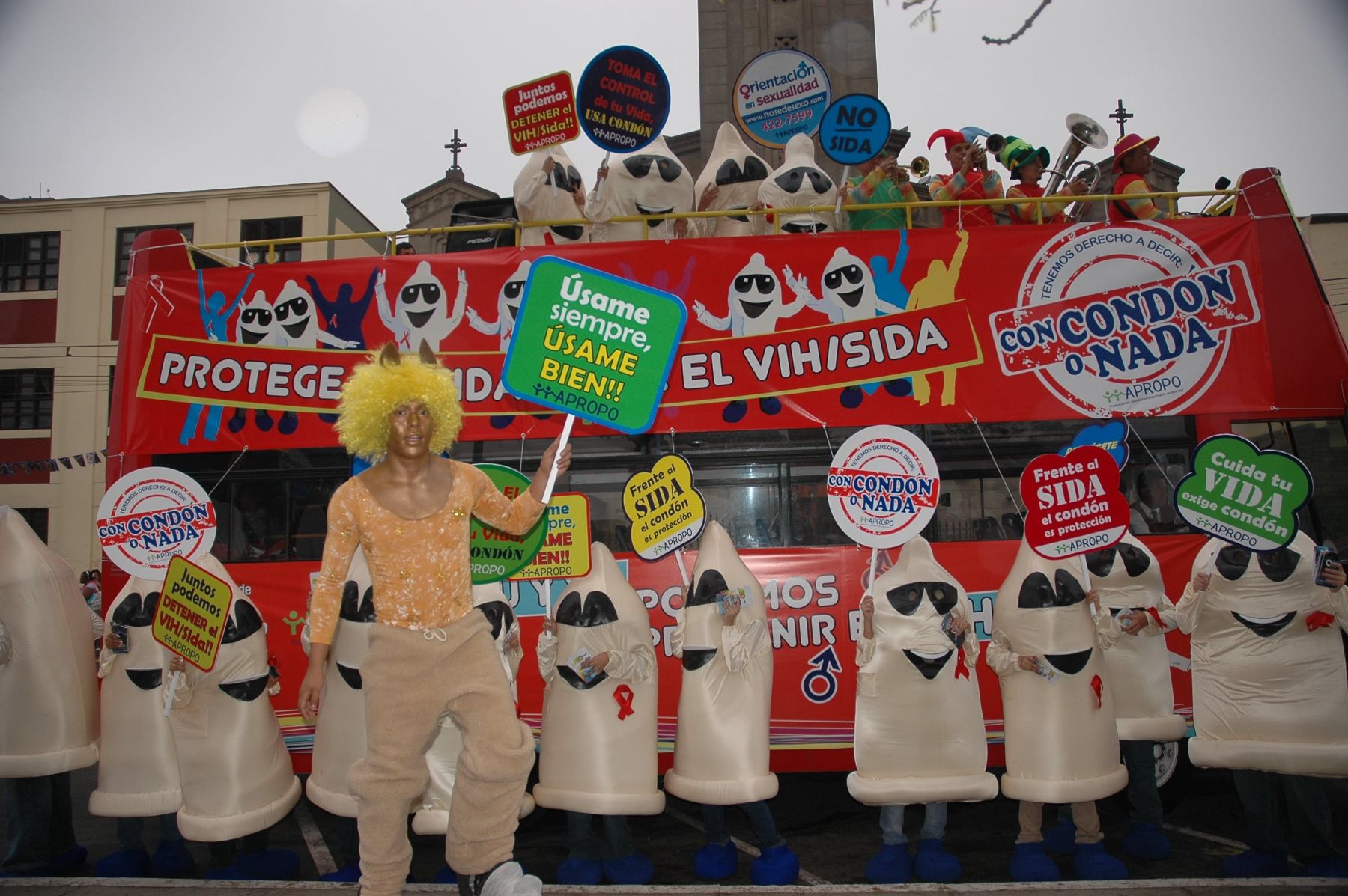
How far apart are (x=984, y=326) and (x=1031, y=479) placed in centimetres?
117

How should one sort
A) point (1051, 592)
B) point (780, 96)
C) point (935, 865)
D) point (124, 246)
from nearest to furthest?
point (935, 865), point (1051, 592), point (780, 96), point (124, 246)

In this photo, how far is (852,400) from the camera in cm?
539

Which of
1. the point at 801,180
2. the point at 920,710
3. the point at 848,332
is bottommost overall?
the point at 920,710

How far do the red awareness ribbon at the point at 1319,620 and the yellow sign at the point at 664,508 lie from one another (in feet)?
10.0

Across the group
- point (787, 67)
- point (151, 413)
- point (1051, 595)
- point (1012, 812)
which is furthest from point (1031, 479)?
point (151, 413)

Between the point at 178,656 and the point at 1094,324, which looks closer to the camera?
the point at 178,656

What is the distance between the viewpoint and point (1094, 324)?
5.39m

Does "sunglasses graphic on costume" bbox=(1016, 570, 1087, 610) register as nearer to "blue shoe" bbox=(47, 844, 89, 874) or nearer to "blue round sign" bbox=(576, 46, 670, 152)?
"blue round sign" bbox=(576, 46, 670, 152)

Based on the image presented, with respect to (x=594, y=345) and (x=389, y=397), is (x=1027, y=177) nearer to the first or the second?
(x=594, y=345)

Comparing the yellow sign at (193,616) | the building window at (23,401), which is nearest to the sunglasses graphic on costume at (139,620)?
the yellow sign at (193,616)

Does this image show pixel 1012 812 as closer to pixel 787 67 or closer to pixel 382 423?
pixel 382 423

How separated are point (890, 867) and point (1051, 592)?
1.58m

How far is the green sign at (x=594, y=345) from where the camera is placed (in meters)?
3.72

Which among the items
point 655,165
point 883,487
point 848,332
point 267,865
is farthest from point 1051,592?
point 267,865
